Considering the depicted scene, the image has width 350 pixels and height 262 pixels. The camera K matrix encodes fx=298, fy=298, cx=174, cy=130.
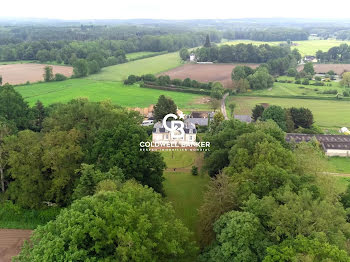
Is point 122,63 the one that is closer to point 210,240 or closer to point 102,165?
point 102,165

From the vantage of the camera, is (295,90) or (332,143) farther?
(295,90)

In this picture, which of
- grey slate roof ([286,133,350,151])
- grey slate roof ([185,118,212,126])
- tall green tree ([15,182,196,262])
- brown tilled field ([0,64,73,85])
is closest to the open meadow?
brown tilled field ([0,64,73,85])

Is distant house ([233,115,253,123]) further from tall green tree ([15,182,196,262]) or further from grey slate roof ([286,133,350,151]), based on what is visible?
tall green tree ([15,182,196,262])

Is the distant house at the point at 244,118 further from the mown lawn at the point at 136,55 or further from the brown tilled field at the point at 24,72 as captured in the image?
the mown lawn at the point at 136,55

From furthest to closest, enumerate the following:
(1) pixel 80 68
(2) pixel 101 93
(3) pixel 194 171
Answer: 1. (1) pixel 80 68
2. (2) pixel 101 93
3. (3) pixel 194 171

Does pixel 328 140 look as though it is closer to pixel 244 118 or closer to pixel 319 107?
pixel 244 118

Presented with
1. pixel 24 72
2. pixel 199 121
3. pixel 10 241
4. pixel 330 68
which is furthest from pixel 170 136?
pixel 330 68
